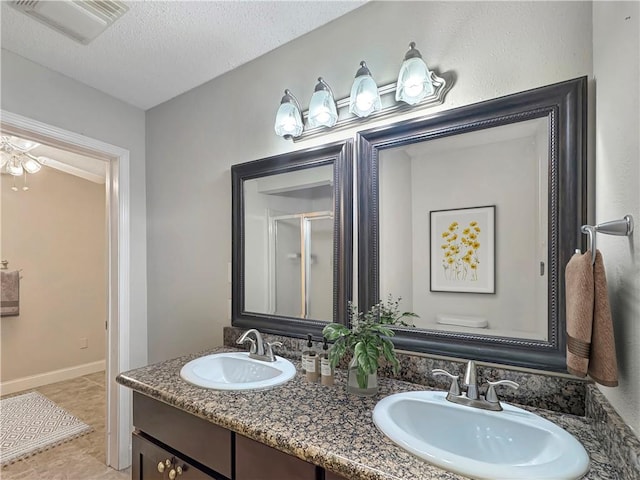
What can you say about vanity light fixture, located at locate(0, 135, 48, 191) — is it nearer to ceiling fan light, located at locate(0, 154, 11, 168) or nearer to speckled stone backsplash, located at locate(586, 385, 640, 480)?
ceiling fan light, located at locate(0, 154, 11, 168)

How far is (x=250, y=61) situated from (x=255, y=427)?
1.73 m

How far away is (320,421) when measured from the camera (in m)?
0.95

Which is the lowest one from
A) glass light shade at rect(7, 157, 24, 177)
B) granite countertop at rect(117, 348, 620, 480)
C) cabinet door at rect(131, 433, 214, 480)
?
cabinet door at rect(131, 433, 214, 480)

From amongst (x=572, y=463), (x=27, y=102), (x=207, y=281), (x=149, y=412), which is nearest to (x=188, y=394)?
(x=149, y=412)

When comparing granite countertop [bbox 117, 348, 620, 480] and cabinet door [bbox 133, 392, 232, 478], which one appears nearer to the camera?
granite countertop [bbox 117, 348, 620, 480]

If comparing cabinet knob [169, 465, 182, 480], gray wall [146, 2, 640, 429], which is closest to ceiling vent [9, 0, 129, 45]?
gray wall [146, 2, 640, 429]

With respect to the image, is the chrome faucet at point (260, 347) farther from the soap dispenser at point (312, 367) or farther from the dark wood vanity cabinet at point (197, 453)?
the dark wood vanity cabinet at point (197, 453)

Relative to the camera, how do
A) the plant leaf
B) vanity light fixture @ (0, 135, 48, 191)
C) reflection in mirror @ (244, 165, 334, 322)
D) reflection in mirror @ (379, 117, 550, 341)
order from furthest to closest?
vanity light fixture @ (0, 135, 48, 191) → reflection in mirror @ (244, 165, 334, 322) → the plant leaf → reflection in mirror @ (379, 117, 550, 341)

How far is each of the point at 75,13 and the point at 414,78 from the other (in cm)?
146

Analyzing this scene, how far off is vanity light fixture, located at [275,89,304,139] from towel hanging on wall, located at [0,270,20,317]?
3561 millimetres

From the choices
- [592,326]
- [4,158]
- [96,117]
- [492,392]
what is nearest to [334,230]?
[492,392]

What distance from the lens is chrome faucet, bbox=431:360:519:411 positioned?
973 millimetres

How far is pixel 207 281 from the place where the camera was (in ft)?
6.47

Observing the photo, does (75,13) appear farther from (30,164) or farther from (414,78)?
(30,164)
